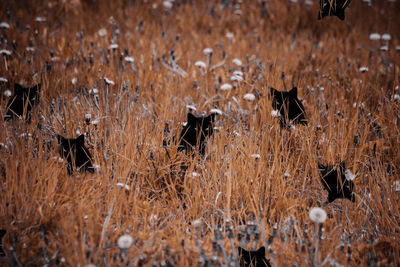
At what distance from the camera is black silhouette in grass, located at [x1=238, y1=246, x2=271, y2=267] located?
1306mm

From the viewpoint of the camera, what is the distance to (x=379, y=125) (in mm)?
2375

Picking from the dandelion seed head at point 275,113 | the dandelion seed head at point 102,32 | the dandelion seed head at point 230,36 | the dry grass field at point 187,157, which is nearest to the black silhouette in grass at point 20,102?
the dry grass field at point 187,157

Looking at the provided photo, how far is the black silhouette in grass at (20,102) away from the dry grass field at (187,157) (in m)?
0.07

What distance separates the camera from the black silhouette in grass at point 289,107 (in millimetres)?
2039

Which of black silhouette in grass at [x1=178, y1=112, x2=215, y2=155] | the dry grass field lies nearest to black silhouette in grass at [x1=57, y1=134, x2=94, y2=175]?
the dry grass field

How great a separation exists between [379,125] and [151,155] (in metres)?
1.65

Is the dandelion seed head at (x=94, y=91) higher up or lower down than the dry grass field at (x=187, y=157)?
higher up

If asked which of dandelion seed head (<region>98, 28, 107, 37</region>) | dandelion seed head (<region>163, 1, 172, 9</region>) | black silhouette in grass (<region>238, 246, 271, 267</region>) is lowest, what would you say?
black silhouette in grass (<region>238, 246, 271, 267</region>)

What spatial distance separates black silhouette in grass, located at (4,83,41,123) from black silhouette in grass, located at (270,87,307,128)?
1.54 meters

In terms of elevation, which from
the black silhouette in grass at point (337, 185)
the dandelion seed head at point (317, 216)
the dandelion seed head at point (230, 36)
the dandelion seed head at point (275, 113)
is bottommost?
the black silhouette in grass at point (337, 185)

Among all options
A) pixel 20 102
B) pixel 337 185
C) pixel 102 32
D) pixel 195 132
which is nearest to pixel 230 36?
pixel 102 32

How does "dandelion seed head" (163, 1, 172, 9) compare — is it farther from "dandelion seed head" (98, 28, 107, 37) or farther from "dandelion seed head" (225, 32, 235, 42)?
"dandelion seed head" (98, 28, 107, 37)

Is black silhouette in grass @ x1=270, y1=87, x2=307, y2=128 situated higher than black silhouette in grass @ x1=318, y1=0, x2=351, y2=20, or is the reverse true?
black silhouette in grass @ x1=318, y1=0, x2=351, y2=20

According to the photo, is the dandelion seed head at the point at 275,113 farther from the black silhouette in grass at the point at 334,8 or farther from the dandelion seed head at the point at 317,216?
the dandelion seed head at the point at 317,216
